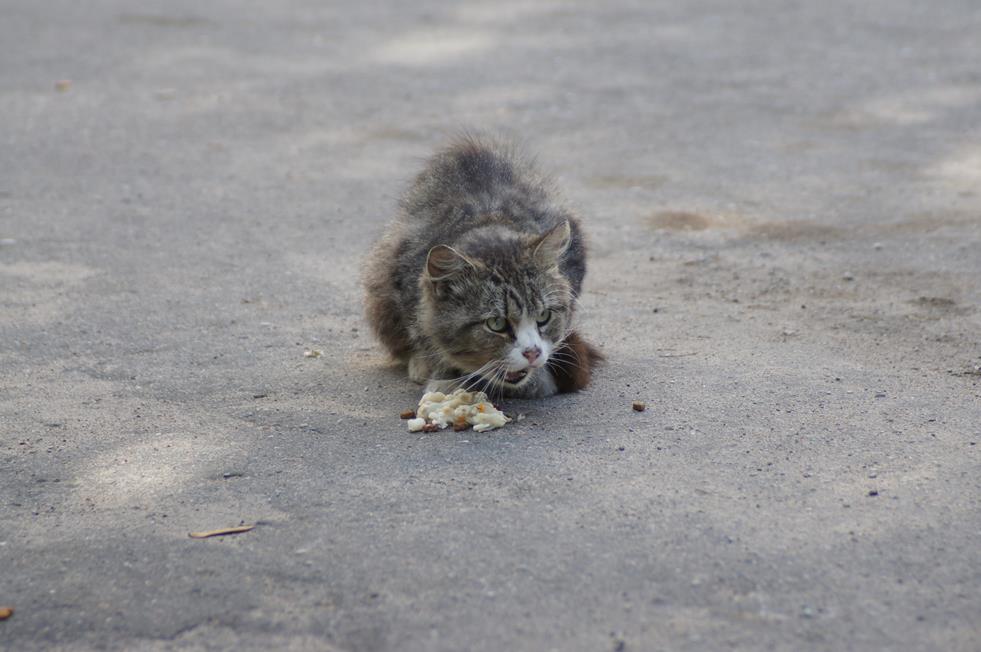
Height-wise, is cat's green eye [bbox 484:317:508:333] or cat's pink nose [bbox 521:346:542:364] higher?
cat's green eye [bbox 484:317:508:333]

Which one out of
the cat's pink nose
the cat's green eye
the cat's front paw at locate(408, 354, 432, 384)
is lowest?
the cat's front paw at locate(408, 354, 432, 384)

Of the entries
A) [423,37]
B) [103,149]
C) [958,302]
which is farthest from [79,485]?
[423,37]

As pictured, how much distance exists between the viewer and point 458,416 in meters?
4.97

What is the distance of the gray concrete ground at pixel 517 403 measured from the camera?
3730mm

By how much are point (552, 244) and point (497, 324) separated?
1.37 feet

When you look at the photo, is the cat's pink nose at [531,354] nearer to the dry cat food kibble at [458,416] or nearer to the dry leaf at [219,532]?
the dry cat food kibble at [458,416]

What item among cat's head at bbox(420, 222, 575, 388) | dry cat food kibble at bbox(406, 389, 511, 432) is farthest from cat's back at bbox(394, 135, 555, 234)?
dry cat food kibble at bbox(406, 389, 511, 432)

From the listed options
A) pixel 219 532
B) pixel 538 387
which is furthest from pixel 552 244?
pixel 219 532

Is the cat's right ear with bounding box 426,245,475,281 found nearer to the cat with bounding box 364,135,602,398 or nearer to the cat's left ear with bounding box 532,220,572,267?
the cat with bounding box 364,135,602,398

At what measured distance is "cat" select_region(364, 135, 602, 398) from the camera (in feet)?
16.6

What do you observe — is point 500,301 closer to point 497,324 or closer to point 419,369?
point 497,324

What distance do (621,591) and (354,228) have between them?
4688 millimetres

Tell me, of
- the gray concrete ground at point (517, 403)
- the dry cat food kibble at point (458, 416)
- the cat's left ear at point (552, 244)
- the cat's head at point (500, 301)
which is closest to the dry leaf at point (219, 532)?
the gray concrete ground at point (517, 403)

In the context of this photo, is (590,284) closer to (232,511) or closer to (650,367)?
(650,367)
